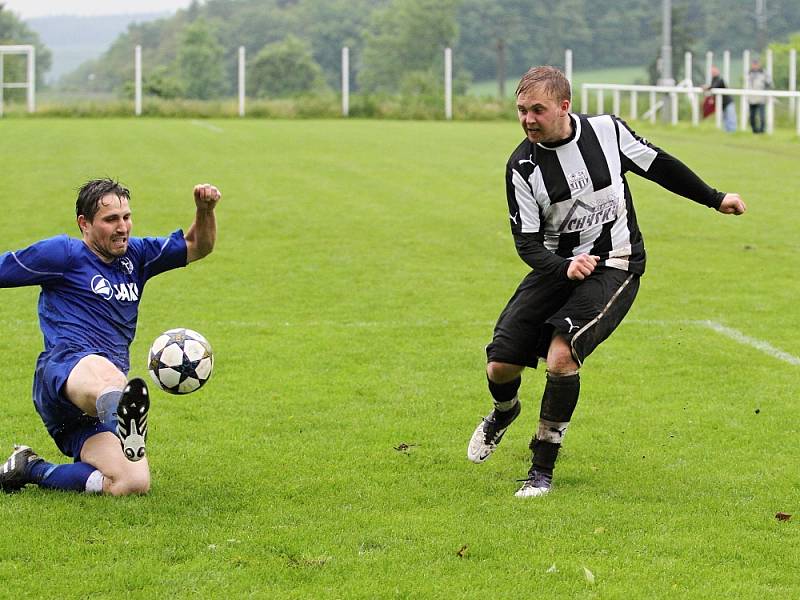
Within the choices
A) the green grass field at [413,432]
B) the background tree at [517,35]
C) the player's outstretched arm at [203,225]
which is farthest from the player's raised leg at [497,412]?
the background tree at [517,35]

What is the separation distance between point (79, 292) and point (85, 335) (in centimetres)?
23

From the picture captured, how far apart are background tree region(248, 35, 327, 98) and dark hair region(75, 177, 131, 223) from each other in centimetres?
9731

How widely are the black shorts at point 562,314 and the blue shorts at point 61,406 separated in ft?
6.97

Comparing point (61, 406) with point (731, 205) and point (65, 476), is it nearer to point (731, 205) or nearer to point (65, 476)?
point (65, 476)

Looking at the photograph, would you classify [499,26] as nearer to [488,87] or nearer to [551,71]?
[488,87]

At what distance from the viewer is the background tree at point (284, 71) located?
10375 cm

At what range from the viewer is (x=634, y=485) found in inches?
257

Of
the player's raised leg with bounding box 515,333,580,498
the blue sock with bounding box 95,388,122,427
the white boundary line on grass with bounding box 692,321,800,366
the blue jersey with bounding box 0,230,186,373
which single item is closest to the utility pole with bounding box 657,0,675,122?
the white boundary line on grass with bounding box 692,321,800,366

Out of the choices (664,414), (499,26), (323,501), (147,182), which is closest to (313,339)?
(664,414)

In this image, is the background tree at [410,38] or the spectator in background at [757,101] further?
the background tree at [410,38]

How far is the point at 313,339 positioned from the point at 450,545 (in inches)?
211

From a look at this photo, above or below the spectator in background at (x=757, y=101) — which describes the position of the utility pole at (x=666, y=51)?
above

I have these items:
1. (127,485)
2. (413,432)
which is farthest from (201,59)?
(127,485)

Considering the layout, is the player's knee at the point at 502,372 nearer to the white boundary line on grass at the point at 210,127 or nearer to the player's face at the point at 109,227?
the player's face at the point at 109,227
